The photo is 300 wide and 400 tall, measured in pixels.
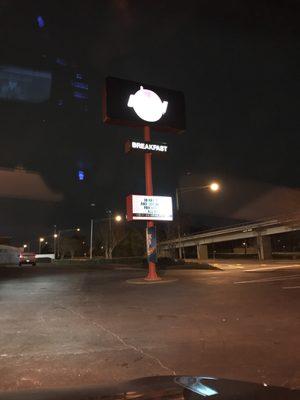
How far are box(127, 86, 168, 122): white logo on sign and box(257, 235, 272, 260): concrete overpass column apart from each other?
5709cm

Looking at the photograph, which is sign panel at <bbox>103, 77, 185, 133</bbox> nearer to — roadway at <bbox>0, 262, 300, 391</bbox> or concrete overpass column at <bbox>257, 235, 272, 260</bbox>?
roadway at <bbox>0, 262, 300, 391</bbox>

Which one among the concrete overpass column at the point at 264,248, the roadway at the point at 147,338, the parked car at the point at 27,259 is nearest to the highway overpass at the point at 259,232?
the concrete overpass column at the point at 264,248

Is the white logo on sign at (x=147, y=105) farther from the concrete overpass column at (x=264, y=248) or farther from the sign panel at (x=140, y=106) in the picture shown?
the concrete overpass column at (x=264, y=248)

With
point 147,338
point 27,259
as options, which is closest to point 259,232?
point 27,259

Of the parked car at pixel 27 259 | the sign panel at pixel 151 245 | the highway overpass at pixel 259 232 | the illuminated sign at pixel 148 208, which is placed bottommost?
the sign panel at pixel 151 245

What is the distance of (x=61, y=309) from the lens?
12320 mm

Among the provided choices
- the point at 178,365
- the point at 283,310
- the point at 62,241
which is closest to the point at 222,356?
the point at 178,365

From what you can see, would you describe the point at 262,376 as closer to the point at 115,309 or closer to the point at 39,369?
the point at 39,369

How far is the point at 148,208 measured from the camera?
78.4 ft

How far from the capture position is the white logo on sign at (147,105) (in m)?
24.9

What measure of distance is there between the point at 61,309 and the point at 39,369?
19.9ft

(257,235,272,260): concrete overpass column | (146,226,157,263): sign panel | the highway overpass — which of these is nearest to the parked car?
the highway overpass

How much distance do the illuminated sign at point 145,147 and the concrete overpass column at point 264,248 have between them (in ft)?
188

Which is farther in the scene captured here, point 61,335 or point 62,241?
point 62,241
